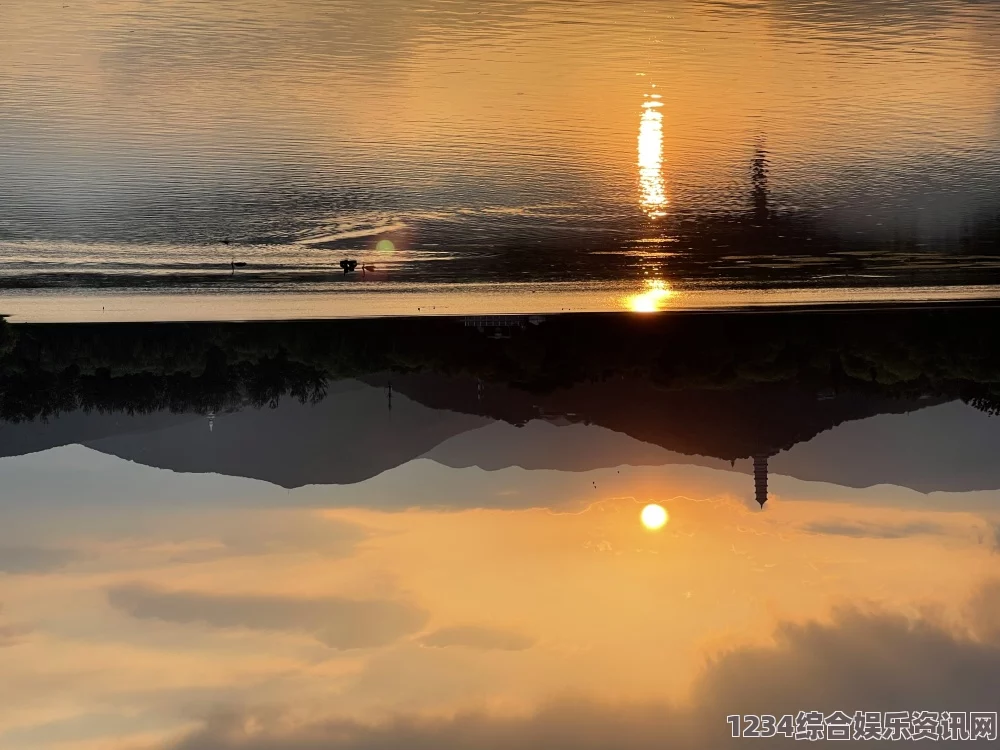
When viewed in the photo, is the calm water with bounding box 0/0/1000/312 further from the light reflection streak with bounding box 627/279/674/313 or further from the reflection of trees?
the reflection of trees

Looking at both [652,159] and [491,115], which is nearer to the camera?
[491,115]

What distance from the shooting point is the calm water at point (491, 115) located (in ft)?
49.6

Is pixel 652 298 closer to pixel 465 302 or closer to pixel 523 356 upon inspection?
pixel 465 302

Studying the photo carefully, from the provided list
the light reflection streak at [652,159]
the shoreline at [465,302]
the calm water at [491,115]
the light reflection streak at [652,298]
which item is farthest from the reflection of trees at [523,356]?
the light reflection streak at [652,159]

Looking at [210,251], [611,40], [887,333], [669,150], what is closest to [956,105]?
[669,150]

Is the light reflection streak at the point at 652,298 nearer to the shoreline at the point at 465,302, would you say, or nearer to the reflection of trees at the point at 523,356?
the shoreline at the point at 465,302

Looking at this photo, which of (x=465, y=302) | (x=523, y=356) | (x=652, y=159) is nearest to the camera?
(x=652, y=159)

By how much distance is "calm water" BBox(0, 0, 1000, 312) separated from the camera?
15133mm

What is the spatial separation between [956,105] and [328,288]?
1258 cm

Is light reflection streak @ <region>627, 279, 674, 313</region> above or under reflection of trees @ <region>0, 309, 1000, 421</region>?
above

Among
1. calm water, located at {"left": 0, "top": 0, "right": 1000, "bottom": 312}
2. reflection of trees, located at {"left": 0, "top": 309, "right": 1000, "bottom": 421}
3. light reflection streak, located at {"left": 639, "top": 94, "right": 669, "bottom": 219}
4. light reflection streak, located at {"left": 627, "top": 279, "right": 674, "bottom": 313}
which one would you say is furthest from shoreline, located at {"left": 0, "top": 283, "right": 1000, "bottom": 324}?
reflection of trees, located at {"left": 0, "top": 309, "right": 1000, "bottom": 421}

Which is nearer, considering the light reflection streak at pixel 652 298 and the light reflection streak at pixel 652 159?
the light reflection streak at pixel 652 159

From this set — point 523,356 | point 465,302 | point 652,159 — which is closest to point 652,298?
point 465,302

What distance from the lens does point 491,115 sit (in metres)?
16.1
